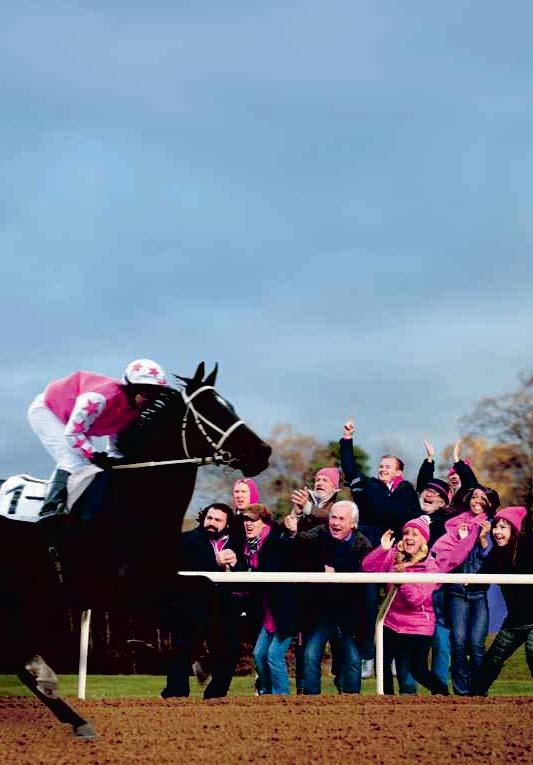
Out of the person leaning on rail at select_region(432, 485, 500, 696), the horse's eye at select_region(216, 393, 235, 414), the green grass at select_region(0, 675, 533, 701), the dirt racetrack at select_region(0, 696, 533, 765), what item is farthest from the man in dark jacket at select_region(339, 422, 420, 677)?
the horse's eye at select_region(216, 393, 235, 414)

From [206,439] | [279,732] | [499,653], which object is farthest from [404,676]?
[206,439]

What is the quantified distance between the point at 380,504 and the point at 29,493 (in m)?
3.27

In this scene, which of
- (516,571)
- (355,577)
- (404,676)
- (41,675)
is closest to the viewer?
(41,675)

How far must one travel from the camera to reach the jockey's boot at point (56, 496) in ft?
23.2

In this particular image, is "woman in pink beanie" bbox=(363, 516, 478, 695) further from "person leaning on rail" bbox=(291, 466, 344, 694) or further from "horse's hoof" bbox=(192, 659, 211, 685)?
"horse's hoof" bbox=(192, 659, 211, 685)

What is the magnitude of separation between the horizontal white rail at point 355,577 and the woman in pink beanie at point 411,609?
27 centimetres

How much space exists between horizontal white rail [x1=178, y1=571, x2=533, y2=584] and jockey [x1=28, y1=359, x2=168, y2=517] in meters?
1.17

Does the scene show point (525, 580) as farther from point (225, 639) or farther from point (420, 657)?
point (225, 639)

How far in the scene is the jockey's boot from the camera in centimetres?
708

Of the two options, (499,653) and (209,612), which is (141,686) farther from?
(209,612)

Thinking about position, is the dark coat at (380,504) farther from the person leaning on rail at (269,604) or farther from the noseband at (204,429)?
the noseband at (204,429)

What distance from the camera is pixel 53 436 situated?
291 inches

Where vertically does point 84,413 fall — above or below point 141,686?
above

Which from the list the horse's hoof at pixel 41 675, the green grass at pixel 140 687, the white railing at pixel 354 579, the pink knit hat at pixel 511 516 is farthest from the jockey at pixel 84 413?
the green grass at pixel 140 687
